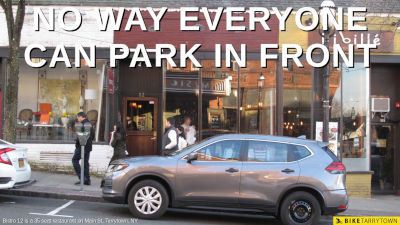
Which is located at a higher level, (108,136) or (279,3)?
(279,3)

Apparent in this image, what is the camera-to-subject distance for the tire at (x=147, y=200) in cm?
821

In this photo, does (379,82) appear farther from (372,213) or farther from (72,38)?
(72,38)

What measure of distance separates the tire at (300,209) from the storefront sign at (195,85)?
610cm

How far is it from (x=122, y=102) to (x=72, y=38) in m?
2.46

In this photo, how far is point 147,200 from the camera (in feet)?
27.0

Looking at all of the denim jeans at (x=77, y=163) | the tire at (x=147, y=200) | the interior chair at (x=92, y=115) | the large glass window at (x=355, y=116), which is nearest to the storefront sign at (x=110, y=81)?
the interior chair at (x=92, y=115)

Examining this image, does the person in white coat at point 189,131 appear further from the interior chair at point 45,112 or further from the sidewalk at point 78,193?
the interior chair at point 45,112

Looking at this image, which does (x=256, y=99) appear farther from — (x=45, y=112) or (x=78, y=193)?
(x=45, y=112)

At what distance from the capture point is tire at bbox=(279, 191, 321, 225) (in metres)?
8.12

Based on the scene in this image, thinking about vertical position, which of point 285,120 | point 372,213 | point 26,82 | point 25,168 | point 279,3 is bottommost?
point 372,213

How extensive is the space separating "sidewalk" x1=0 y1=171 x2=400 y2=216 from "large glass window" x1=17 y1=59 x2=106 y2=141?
61.6 inches

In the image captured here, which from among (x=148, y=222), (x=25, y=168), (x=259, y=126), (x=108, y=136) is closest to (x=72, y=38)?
(x=108, y=136)

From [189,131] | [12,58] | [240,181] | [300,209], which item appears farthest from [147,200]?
[189,131]

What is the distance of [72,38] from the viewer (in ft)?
43.9
